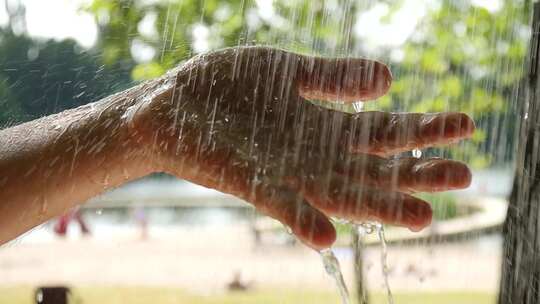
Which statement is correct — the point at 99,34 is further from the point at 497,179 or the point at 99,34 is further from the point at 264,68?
the point at 497,179

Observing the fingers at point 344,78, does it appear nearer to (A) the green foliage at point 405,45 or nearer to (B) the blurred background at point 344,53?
(B) the blurred background at point 344,53

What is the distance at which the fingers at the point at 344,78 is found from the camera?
1.25 meters

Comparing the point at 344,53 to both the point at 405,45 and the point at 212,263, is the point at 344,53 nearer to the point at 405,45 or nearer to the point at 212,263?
the point at 405,45

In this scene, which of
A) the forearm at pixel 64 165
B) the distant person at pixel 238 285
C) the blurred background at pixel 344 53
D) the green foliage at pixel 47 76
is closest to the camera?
the forearm at pixel 64 165

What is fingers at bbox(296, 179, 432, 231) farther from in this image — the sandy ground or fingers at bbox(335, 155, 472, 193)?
the sandy ground

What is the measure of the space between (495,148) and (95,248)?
5.16 m

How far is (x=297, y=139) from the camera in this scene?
3.59 feet

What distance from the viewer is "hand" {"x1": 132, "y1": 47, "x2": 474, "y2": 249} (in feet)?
3.02

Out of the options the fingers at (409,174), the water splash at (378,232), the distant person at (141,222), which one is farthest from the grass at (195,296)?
the fingers at (409,174)

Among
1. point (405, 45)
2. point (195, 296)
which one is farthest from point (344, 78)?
point (195, 296)

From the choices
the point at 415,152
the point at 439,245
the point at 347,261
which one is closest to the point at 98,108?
the point at 415,152

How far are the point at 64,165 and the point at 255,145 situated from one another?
377 millimetres

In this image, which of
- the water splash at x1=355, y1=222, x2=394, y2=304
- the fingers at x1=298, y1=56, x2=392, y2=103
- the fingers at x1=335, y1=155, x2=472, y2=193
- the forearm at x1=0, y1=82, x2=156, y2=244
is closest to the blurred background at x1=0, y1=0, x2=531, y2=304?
the water splash at x1=355, y1=222, x2=394, y2=304

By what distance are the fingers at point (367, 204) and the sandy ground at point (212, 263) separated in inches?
97.8
